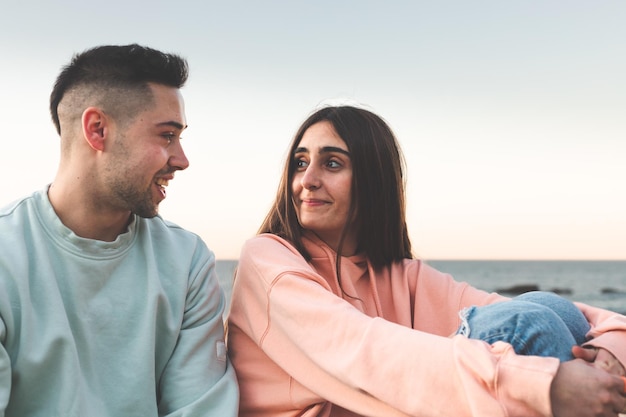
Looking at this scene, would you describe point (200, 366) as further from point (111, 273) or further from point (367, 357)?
point (367, 357)

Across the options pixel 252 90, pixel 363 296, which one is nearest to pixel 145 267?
pixel 363 296

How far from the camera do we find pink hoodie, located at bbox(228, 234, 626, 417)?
205cm

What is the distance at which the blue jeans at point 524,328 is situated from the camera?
2199 millimetres

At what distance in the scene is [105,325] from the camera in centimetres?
259

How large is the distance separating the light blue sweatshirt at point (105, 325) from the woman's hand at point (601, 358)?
4.40ft

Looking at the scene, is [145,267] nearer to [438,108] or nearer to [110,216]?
[110,216]

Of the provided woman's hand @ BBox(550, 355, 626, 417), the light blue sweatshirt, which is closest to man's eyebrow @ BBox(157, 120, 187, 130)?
the light blue sweatshirt

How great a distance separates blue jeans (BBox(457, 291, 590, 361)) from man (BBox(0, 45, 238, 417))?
1039mm

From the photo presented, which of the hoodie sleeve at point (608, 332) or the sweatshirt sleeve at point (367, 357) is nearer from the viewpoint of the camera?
the sweatshirt sleeve at point (367, 357)

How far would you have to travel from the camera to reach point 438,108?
1269cm

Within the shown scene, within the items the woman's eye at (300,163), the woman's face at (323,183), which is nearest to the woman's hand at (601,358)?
the woman's face at (323,183)

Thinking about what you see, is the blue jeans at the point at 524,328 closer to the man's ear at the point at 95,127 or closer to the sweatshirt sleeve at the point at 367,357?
the sweatshirt sleeve at the point at 367,357

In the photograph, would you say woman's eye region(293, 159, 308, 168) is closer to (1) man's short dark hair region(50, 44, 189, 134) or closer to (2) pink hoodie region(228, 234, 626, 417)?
(2) pink hoodie region(228, 234, 626, 417)

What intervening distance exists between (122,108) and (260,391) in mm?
1382
